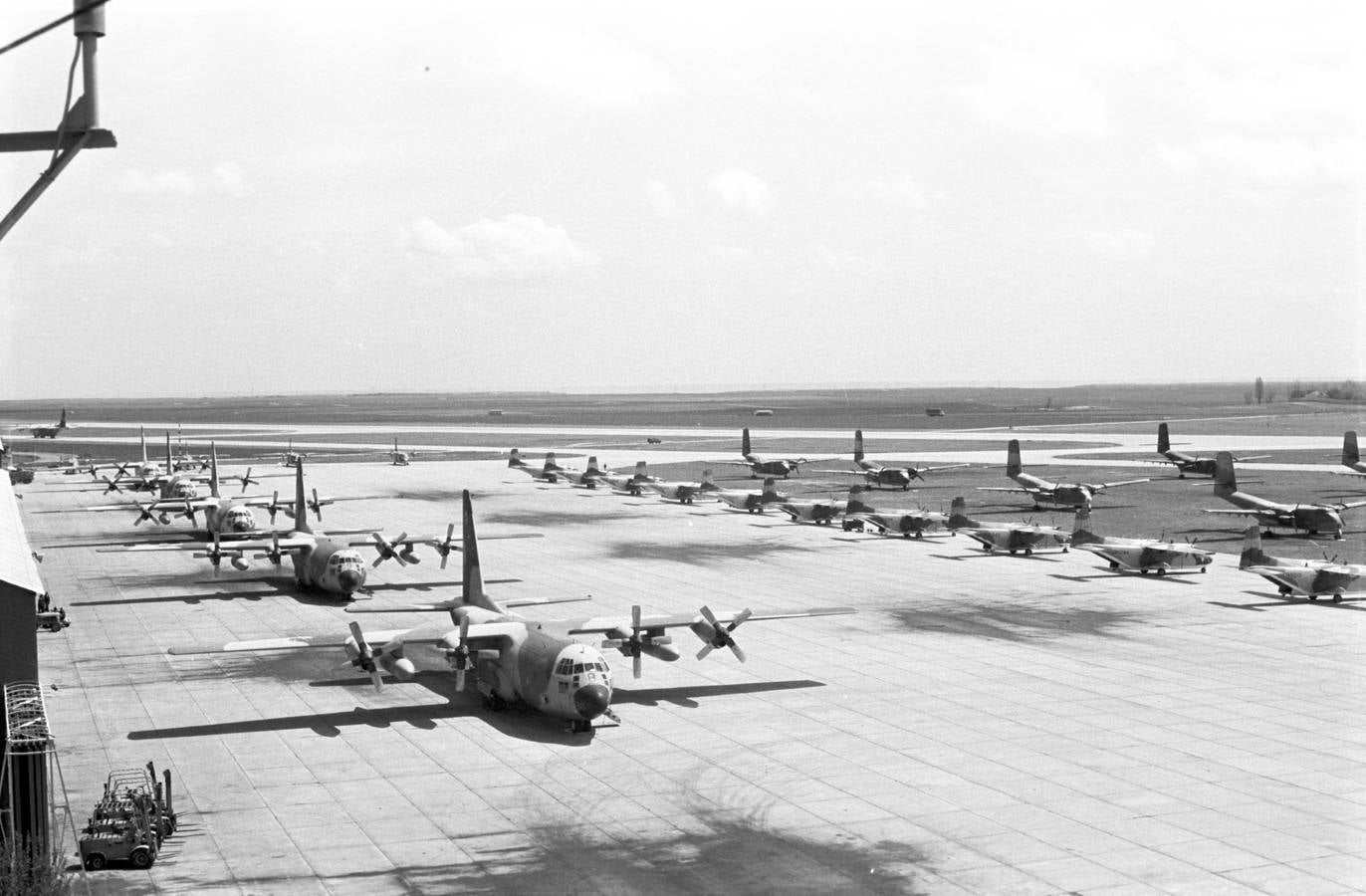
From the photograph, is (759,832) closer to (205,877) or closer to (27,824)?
(205,877)

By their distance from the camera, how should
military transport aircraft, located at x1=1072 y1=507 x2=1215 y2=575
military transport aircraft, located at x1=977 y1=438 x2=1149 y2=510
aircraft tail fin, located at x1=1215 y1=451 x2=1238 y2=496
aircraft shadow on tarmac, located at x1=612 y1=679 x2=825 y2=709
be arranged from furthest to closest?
military transport aircraft, located at x1=977 y1=438 x2=1149 y2=510 → aircraft tail fin, located at x1=1215 y1=451 x2=1238 y2=496 → military transport aircraft, located at x1=1072 y1=507 x2=1215 y2=575 → aircraft shadow on tarmac, located at x1=612 y1=679 x2=825 y2=709

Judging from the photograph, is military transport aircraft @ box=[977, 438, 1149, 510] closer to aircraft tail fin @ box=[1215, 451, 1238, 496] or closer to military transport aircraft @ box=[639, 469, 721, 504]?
aircraft tail fin @ box=[1215, 451, 1238, 496]

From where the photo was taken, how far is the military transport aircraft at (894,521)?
8988cm

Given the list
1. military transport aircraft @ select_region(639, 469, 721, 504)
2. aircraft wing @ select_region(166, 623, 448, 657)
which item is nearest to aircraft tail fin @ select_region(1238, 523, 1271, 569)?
aircraft wing @ select_region(166, 623, 448, 657)

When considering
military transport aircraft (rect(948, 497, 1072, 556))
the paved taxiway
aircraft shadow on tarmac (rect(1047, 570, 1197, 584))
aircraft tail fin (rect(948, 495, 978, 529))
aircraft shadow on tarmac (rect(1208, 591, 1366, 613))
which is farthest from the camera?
aircraft tail fin (rect(948, 495, 978, 529))

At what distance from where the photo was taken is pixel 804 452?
183m

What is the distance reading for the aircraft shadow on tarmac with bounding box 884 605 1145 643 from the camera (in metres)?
56.8

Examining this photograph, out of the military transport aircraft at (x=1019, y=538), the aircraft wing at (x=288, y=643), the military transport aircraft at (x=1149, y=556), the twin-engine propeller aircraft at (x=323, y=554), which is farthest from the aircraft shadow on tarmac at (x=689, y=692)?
the military transport aircraft at (x=1019, y=538)

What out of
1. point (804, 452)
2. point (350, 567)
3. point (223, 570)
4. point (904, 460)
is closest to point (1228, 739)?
point (350, 567)

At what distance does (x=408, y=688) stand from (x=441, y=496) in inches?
3149

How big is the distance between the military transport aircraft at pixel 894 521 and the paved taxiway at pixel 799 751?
1934cm

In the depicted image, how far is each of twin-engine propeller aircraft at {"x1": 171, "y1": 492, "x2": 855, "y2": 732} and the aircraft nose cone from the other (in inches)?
1.2

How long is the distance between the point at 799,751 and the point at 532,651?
9.06 m

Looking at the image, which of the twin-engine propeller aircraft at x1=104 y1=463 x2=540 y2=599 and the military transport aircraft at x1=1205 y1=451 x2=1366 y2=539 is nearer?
the twin-engine propeller aircraft at x1=104 y1=463 x2=540 y2=599
